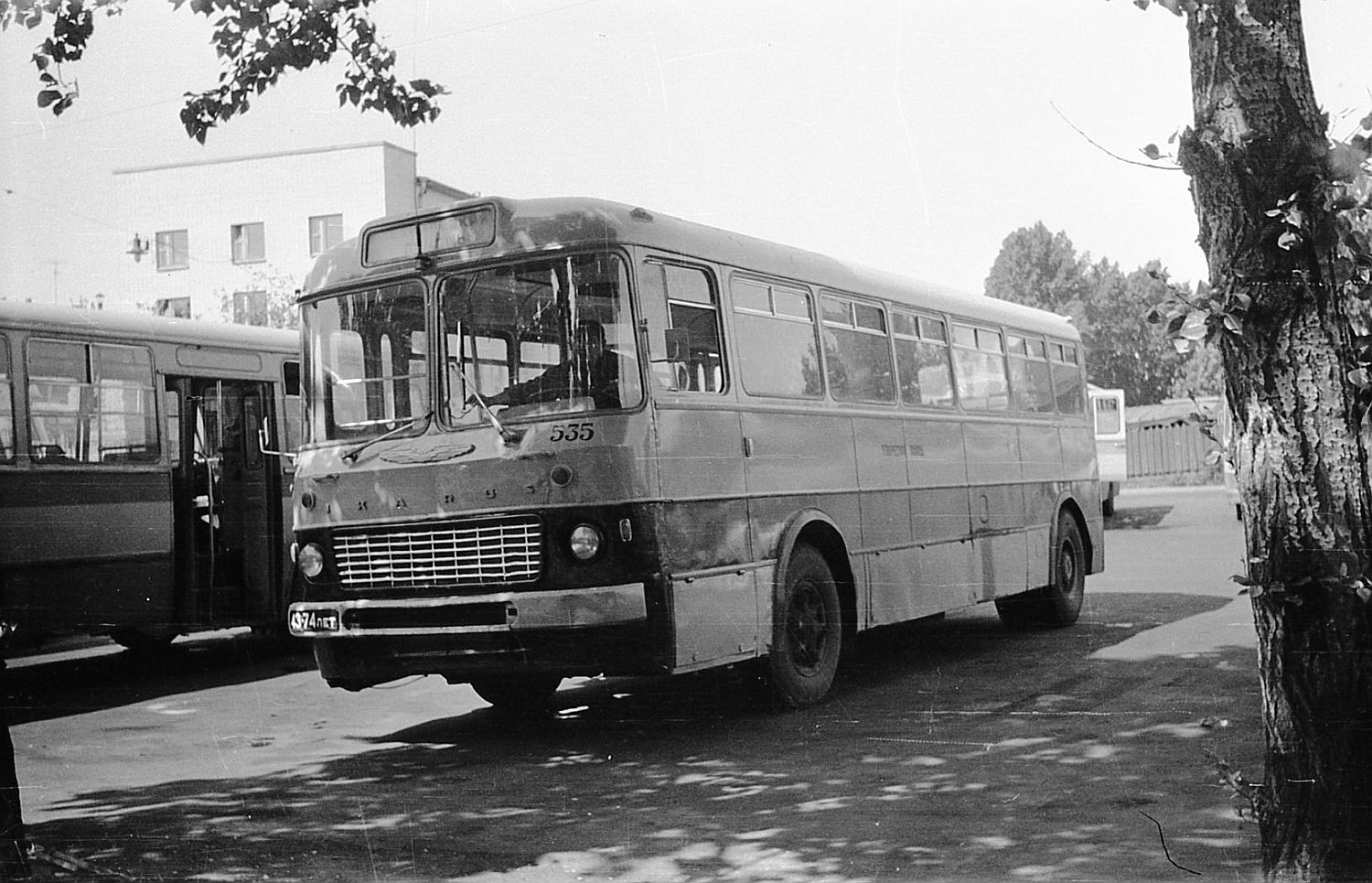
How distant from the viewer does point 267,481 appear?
516 inches

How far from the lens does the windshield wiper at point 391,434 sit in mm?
8609

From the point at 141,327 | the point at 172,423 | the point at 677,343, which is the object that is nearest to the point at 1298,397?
the point at 677,343

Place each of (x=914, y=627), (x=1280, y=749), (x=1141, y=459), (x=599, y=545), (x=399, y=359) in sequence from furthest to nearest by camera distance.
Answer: (x=1141, y=459) < (x=914, y=627) < (x=399, y=359) < (x=599, y=545) < (x=1280, y=749)

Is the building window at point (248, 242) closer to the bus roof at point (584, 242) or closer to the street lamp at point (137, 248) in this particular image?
the street lamp at point (137, 248)

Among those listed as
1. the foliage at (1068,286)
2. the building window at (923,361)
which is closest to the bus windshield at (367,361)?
the building window at (923,361)

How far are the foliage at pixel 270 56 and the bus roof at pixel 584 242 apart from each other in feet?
3.62

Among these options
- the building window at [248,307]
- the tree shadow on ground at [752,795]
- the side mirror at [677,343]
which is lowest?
the tree shadow on ground at [752,795]

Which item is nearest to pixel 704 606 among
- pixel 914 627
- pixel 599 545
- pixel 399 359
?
pixel 599 545

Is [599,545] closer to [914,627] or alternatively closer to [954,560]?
[954,560]

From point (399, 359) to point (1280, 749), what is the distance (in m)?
5.62

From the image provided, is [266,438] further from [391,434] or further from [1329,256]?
[1329,256]

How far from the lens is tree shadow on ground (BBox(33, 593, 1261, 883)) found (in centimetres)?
576

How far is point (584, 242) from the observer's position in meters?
8.23

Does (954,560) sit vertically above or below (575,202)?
below
